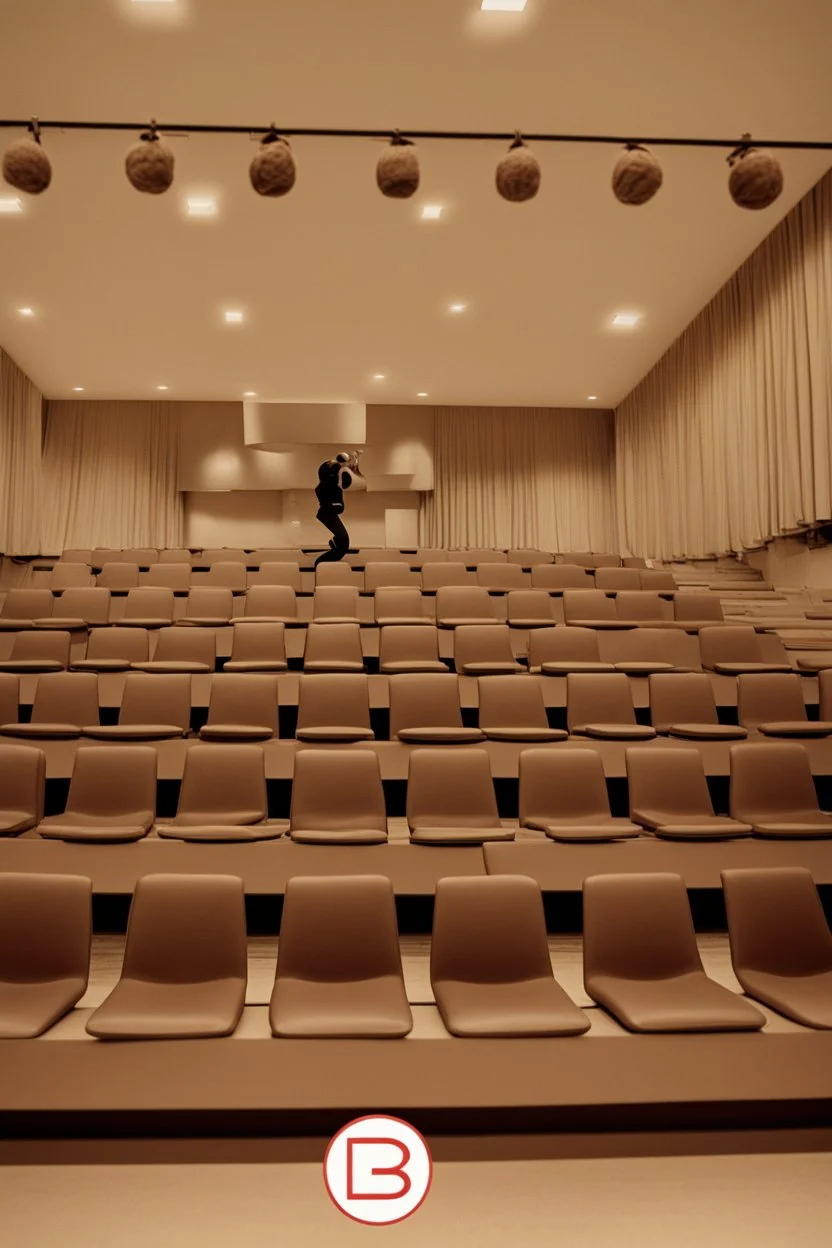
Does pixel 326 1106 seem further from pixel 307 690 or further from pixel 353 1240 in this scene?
pixel 307 690

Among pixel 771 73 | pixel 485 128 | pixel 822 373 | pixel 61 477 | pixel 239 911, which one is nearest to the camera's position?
pixel 239 911

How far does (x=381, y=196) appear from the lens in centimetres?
392

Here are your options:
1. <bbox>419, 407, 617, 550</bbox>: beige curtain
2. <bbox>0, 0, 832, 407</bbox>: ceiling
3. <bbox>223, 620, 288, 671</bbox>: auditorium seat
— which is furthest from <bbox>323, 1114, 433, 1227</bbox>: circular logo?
<bbox>419, 407, 617, 550</bbox>: beige curtain

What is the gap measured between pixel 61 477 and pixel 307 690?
518 centimetres

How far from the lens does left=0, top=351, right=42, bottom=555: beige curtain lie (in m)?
5.83

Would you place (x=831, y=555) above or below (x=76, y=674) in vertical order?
above

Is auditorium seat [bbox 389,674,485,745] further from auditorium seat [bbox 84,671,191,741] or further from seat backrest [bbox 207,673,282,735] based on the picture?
auditorium seat [bbox 84,671,191,741]

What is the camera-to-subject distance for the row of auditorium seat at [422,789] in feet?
6.66

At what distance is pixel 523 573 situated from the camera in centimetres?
426

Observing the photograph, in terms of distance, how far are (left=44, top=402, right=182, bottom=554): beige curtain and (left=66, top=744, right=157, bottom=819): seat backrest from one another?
16.9 ft

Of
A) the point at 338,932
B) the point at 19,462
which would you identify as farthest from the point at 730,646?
the point at 19,462

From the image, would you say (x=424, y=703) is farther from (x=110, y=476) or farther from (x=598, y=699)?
(x=110, y=476)

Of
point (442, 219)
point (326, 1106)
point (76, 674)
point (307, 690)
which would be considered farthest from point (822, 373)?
point (326, 1106)

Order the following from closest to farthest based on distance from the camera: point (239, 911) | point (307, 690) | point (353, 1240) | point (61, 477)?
point (353, 1240), point (239, 911), point (307, 690), point (61, 477)
